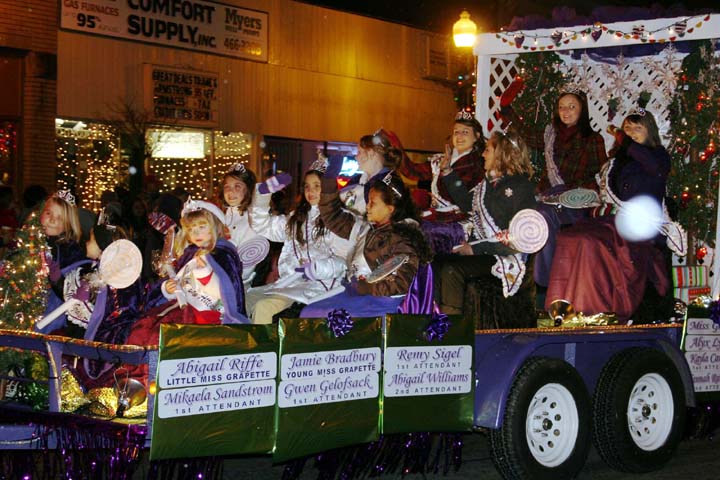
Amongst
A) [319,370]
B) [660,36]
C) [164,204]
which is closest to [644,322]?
[660,36]

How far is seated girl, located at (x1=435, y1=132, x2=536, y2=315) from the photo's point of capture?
775 centimetres

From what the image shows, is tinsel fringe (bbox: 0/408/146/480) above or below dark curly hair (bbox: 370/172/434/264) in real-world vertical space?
below

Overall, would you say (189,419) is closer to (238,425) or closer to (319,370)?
(238,425)

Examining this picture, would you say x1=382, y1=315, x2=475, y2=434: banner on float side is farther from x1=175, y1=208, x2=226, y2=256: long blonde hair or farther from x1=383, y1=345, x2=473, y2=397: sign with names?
x1=175, y1=208, x2=226, y2=256: long blonde hair

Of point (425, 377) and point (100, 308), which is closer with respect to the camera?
point (425, 377)

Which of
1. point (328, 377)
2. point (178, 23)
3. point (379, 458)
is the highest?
point (178, 23)

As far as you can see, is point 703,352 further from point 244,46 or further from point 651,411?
point 244,46

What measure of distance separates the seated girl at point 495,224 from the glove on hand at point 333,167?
3.40 feet

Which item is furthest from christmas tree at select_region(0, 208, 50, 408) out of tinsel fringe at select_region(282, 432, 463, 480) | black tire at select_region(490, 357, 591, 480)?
black tire at select_region(490, 357, 591, 480)

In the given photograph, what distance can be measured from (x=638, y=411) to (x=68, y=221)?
13.8 feet

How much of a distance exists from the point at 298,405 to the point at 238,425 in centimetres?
41

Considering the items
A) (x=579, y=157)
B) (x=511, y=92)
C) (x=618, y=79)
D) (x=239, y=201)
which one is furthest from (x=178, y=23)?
(x=579, y=157)

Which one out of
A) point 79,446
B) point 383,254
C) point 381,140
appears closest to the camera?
point 79,446

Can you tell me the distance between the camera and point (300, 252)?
8664 millimetres
